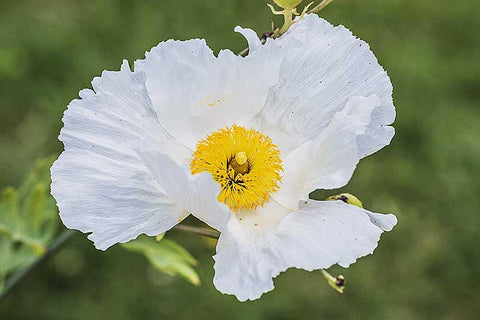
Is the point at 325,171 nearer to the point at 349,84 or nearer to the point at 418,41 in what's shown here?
the point at 349,84

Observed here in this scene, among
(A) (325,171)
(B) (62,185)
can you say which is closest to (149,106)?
(B) (62,185)

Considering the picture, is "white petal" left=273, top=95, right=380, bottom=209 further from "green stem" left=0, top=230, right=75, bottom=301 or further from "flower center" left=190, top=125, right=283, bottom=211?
"green stem" left=0, top=230, right=75, bottom=301

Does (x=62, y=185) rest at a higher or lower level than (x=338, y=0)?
higher

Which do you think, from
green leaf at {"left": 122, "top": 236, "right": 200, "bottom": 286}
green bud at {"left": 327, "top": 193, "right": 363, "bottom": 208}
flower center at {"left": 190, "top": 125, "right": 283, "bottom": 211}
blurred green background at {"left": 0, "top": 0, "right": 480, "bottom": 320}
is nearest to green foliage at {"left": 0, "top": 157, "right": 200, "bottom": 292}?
green leaf at {"left": 122, "top": 236, "right": 200, "bottom": 286}

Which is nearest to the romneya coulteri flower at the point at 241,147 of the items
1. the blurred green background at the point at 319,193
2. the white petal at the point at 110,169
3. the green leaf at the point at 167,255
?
the white petal at the point at 110,169

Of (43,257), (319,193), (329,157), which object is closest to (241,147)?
(329,157)

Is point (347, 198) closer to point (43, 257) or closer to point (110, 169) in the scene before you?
point (110, 169)
